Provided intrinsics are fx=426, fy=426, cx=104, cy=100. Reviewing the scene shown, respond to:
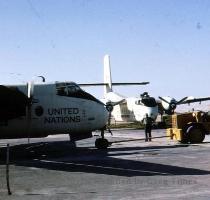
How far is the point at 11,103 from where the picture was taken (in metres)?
19.9

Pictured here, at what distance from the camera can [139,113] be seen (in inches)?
1989

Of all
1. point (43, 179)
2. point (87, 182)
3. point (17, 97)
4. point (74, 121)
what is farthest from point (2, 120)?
point (87, 182)

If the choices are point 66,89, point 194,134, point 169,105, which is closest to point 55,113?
point 66,89

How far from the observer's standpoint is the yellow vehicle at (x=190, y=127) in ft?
83.6

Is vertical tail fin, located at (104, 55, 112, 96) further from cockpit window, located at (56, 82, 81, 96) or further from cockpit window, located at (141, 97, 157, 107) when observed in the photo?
cockpit window, located at (56, 82, 81, 96)

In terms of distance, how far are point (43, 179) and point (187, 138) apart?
13.9 metres

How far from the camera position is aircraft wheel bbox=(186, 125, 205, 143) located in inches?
1000

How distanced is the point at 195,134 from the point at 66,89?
8.40m

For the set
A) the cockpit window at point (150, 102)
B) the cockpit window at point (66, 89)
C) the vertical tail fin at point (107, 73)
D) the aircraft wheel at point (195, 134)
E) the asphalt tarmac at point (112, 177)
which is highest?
the vertical tail fin at point (107, 73)

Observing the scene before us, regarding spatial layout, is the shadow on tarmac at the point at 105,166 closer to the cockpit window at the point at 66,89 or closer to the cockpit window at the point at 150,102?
the cockpit window at the point at 66,89

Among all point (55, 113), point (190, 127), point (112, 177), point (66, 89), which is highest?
point (66, 89)

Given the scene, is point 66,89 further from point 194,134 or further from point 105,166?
point 194,134

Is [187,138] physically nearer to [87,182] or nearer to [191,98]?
[87,182]

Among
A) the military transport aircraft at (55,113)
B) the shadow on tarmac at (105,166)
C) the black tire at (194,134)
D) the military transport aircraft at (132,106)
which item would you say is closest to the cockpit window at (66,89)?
the military transport aircraft at (55,113)
